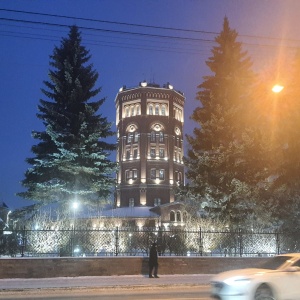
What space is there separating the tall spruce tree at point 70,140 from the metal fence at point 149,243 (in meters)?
4.64

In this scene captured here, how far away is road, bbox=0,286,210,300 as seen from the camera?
14789 millimetres

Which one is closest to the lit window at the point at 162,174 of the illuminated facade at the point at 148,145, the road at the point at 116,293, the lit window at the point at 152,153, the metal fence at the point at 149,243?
the illuminated facade at the point at 148,145

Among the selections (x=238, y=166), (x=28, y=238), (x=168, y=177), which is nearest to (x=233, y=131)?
(x=238, y=166)

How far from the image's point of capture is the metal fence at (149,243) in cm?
2562

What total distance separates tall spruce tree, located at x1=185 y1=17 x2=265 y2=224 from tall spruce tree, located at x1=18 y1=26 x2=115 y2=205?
24.2 feet

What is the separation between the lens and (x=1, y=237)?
25828mm

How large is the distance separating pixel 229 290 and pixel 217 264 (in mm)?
12581

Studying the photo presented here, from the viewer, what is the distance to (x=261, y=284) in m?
11.1

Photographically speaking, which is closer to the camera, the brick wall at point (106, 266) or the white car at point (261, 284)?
the white car at point (261, 284)

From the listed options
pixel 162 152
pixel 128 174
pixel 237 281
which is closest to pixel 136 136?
pixel 162 152

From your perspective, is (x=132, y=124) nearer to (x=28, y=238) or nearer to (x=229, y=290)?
(x=28, y=238)

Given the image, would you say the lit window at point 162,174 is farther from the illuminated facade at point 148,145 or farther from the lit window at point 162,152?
the lit window at point 162,152

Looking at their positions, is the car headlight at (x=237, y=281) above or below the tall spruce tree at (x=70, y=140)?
below

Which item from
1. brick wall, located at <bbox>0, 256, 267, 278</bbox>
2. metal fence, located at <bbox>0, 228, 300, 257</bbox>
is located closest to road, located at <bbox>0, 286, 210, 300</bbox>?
brick wall, located at <bbox>0, 256, 267, 278</bbox>
